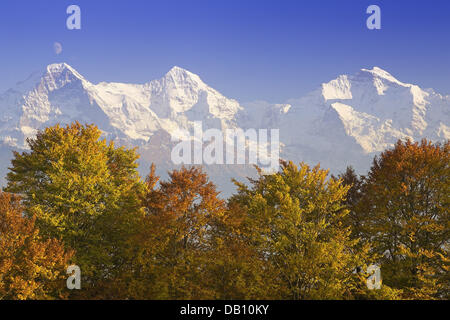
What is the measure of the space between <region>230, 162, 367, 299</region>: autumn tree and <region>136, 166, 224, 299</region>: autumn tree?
340 cm

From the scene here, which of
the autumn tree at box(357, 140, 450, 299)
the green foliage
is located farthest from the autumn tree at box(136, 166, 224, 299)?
the autumn tree at box(357, 140, 450, 299)

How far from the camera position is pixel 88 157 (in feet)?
109

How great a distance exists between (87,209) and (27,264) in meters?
6.95

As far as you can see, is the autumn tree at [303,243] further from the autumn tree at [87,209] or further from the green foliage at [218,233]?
the autumn tree at [87,209]

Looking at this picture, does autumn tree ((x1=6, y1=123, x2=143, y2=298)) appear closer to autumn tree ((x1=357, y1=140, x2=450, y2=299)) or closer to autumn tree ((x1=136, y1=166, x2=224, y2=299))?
autumn tree ((x1=136, y1=166, x2=224, y2=299))

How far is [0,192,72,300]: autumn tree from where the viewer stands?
23953mm

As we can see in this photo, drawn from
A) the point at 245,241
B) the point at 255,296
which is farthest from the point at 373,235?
the point at 255,296

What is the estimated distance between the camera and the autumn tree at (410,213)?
2969 cm

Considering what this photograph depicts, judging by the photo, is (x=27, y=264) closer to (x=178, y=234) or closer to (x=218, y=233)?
(x=178, y=234)

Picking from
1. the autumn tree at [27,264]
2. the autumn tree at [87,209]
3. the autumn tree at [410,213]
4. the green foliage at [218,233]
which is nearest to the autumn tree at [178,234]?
the green foliage at [218,233]

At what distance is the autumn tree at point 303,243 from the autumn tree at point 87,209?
31.4 ft
